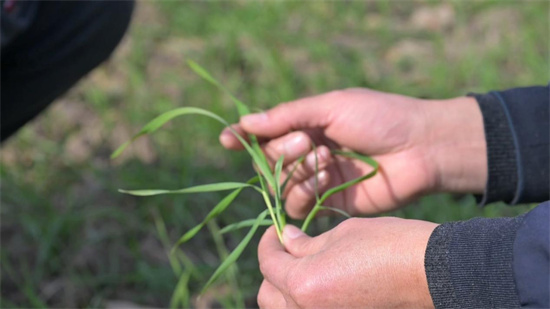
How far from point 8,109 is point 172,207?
1.58 ft

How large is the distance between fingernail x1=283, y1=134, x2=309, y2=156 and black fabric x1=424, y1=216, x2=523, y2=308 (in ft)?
1.53

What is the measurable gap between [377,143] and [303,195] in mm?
173

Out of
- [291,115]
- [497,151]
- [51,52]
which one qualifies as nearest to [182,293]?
[291,115]

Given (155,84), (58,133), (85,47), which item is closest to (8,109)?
(85,47)

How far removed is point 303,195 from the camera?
55.1 inches

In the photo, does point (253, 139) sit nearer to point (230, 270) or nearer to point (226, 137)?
point (226, 137)

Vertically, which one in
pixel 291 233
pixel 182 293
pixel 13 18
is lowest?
pixel 182 293

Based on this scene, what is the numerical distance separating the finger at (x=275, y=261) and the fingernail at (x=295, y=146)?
9.9 inches

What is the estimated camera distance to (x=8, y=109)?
1.49 m

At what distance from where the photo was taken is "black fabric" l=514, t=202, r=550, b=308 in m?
0.81

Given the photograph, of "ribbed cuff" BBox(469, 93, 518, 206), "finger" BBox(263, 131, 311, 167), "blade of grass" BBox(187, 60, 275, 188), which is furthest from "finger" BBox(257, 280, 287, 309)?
"ribbed cuff" BBox(469, 93, 518, 206)

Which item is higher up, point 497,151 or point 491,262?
point 491,262

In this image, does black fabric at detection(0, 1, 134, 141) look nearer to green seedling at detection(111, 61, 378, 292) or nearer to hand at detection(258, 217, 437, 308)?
green seedling at detection(111, 61, 378, 292)

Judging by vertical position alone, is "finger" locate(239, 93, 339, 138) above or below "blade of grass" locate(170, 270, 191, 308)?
above
